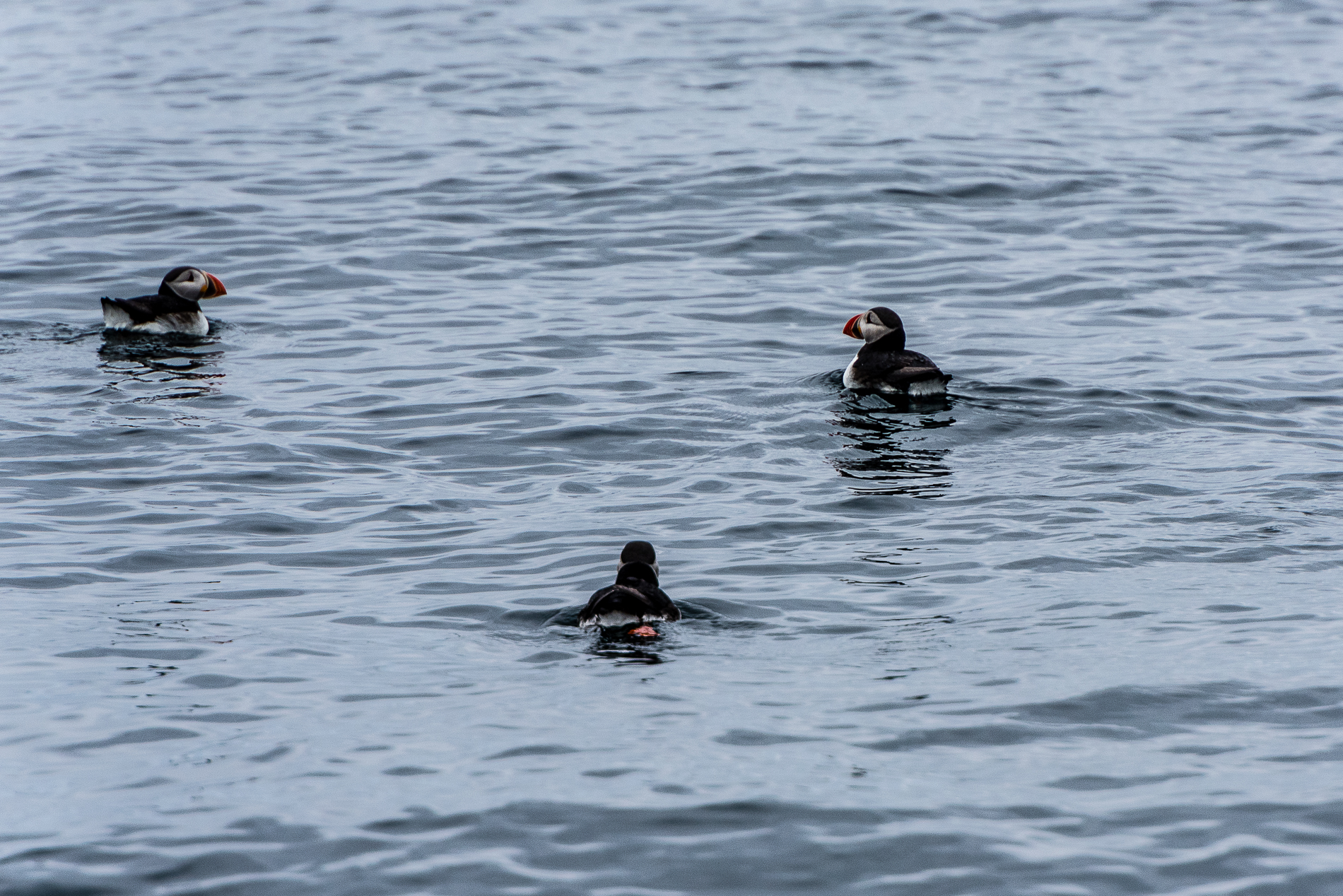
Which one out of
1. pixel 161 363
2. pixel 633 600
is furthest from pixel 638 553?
pixel 161 363

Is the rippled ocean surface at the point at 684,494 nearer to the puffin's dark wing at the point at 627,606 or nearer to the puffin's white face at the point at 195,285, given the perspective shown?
the puffin's dark wing at the point at 627,606

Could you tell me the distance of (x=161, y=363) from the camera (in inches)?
612

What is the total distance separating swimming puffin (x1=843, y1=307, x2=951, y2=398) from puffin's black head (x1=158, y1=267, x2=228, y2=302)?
6.78 meters

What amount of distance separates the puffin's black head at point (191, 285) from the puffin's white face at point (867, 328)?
6649mm

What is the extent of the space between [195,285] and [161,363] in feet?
4.13

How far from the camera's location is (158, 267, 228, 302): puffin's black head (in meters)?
16.3

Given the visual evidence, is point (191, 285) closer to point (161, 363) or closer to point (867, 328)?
point (161, 363)

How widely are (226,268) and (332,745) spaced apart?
12.6 metres

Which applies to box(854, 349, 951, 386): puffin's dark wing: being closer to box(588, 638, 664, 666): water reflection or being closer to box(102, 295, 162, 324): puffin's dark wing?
box(588, 638, 664, 666): water reflection

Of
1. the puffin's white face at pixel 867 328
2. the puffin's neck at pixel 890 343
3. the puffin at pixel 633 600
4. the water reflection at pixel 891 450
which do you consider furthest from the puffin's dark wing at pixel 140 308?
the puffin at pixel 633 600

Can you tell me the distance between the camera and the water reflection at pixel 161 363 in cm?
1455

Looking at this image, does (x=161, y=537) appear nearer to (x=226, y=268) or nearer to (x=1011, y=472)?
(x=1011, y=472)

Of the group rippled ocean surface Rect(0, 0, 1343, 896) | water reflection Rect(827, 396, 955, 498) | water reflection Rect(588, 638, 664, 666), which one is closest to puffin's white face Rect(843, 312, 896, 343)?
rippled ocean surface Rect(0, 0, 1343, 896)

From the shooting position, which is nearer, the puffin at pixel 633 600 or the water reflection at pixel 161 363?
the puffin at pixel 633 600
